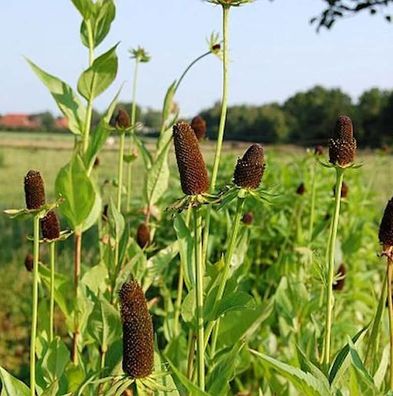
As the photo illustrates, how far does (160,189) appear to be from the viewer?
140 cm

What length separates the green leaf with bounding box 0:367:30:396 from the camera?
87 centimetres

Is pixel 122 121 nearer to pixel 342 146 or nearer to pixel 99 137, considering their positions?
pixel 99 137

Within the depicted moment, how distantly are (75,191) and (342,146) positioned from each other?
0.46m

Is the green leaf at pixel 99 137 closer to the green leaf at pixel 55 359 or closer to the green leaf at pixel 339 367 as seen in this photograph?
the green leaf at pixel 55 359

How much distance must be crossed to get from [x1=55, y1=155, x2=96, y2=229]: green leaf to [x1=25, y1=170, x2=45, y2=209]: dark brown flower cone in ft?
0.75

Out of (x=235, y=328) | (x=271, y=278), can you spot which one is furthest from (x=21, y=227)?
(x=235, y=328)

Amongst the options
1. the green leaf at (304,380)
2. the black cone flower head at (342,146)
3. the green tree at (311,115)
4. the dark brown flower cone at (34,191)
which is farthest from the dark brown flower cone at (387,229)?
the green tree at (311,115)

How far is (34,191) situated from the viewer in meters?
0.90

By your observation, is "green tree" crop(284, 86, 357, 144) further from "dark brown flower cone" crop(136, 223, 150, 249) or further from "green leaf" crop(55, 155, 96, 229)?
"green leaf" crop(55, 155, 96, 229)

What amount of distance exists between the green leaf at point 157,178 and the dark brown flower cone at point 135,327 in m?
0.57

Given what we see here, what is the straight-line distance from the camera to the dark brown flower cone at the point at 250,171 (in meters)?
0.85

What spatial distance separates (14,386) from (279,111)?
12.3 meters

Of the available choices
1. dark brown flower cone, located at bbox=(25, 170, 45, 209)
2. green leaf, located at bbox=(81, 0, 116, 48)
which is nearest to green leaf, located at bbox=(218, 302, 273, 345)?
dark brown flower cone, located at bbox=(25, 170, 45, 209)

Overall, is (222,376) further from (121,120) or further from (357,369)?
(121,120)
